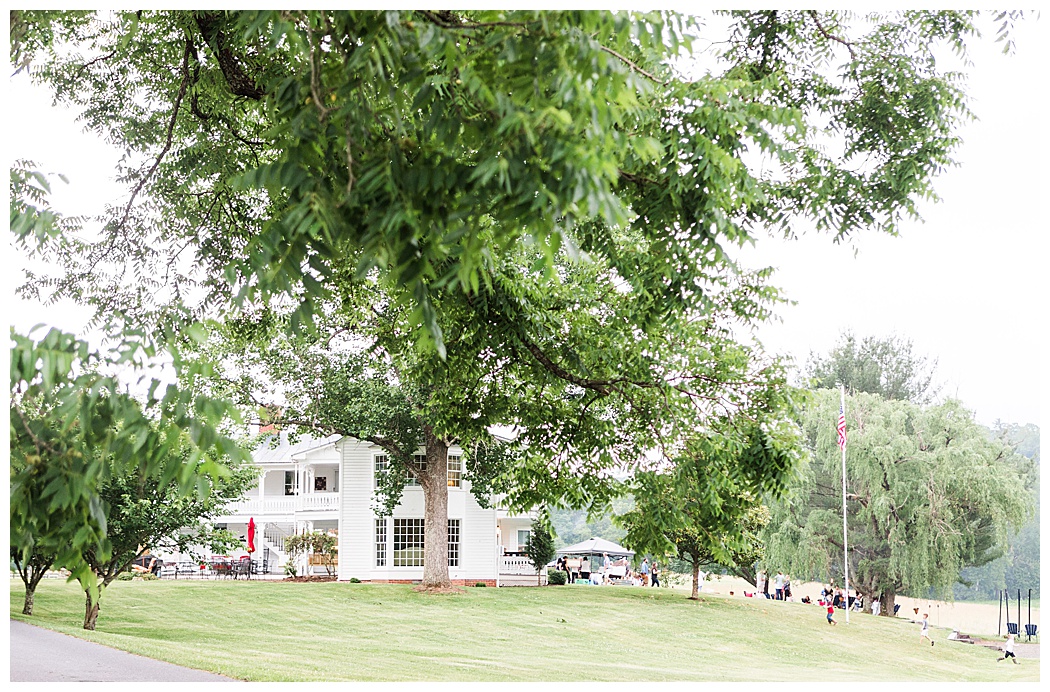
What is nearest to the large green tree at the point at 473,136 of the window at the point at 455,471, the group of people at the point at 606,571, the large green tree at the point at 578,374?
the large green tree at the point at 578,374

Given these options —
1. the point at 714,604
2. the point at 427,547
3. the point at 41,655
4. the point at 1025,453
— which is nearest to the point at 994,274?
the point at 1025,453

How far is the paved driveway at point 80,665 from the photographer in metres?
5.20

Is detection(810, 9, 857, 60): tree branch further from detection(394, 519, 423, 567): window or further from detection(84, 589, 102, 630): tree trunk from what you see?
detection(394, 519, 423, 567): window

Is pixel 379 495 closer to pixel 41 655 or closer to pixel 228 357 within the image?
pixel 228 357

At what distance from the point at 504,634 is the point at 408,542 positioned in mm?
2791

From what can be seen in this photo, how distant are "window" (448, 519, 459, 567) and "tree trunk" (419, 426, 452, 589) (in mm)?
799

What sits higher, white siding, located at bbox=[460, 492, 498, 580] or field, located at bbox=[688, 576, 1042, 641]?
white siding, located at bbox=[460, 492, 498, 580]

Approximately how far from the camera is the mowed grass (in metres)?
7.63

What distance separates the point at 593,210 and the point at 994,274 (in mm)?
15325

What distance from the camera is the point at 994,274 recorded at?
A: 14648 mm

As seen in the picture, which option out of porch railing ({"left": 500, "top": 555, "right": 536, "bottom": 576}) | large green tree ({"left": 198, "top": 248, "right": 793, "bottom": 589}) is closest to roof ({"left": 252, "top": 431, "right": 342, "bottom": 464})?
porch railing ({"left": 500, "top": 555, "right": 536, "bottom": 576})

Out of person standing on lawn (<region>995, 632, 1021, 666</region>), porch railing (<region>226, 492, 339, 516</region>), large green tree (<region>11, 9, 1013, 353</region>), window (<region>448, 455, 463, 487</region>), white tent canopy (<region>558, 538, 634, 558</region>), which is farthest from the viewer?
white tent canopy (<region>558, 538, 634, 558</region>)

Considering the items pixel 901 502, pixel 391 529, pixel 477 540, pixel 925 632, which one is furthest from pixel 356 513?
pixel 925 632

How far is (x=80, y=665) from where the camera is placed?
564 cm
